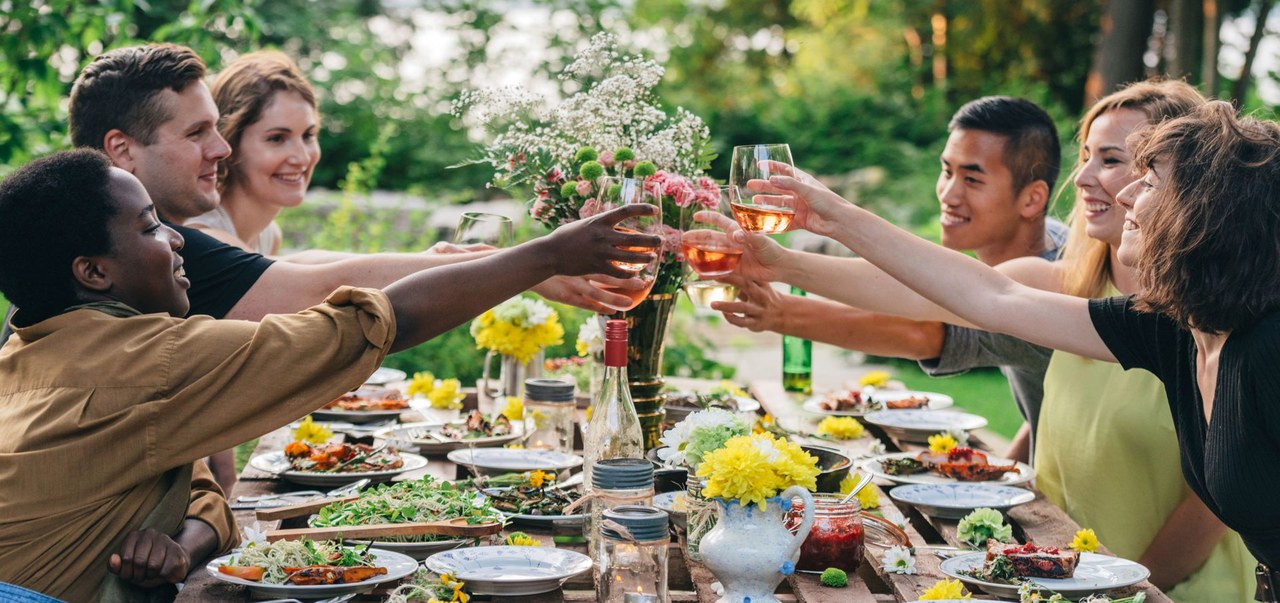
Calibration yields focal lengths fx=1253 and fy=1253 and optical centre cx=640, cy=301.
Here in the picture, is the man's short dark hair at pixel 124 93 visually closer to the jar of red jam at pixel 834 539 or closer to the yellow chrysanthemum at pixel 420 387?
the yellow chrysanthemum at pixel 420 387

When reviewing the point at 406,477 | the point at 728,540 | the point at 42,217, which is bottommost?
the point at 406,477

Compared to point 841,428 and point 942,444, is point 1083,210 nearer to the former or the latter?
point 942,444

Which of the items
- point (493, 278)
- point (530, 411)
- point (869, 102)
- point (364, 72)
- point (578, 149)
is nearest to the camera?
point (493, 278)

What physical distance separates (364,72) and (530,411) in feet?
38.8

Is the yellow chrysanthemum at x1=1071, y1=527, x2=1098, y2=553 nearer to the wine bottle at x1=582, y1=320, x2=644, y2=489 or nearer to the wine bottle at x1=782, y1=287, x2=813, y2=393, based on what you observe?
the wine bottle at x1=582, y1=320, x2=644, y2=489

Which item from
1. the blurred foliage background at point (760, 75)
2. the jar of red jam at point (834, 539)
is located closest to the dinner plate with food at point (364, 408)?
the jar of red jam at point (834, 539)

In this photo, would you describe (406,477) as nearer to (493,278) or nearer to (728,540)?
(493,278)

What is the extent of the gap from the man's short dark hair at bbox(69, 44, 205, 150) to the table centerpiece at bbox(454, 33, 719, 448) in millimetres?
827

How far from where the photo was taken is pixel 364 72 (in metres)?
14.4

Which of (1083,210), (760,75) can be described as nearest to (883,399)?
(1083,210)

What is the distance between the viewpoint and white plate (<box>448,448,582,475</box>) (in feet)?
9.96

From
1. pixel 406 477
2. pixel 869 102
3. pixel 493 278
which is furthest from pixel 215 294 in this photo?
pixel 869 102

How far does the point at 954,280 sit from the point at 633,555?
1.20 m

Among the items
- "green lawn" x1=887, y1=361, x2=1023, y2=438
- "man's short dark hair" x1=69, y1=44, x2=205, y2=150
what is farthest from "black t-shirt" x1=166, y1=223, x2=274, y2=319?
"green lawn" x1=887, y1=361, x2=1023, y2=438
